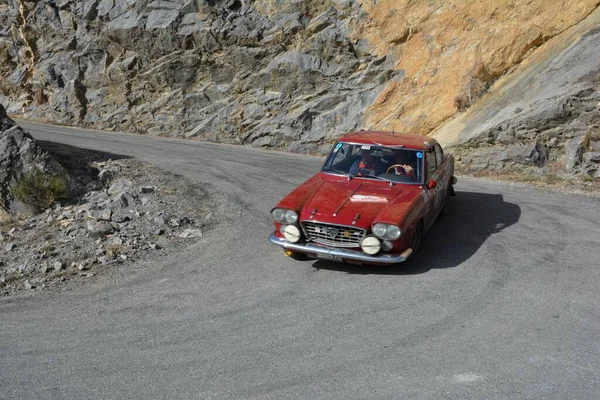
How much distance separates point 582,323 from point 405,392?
2.40 m

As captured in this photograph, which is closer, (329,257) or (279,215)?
(329,257)

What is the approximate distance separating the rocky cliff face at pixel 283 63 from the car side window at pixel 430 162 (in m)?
5.74

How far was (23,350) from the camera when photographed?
5641 mm

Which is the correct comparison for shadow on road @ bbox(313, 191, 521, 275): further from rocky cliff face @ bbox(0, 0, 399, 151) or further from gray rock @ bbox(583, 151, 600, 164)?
rocky cliff face @ bbox(0, 0, 399, 151)

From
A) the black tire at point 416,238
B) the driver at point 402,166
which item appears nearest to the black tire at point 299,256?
the black tire at point 416,238

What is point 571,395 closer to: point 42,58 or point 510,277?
point 510,277

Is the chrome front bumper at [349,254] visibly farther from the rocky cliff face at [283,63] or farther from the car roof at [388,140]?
the rocky cliff face at [283,63]

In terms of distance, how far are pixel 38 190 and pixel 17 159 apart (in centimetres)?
120

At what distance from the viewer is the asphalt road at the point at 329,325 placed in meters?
4.80

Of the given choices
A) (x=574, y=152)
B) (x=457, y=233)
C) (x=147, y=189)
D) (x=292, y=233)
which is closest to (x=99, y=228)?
(x=147, y=189)

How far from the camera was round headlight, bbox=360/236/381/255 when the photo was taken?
22.7ft

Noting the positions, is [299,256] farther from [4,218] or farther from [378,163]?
[4,218]

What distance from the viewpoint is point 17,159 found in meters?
11.7

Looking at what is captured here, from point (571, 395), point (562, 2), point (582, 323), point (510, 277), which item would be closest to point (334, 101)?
point (562, 2)
